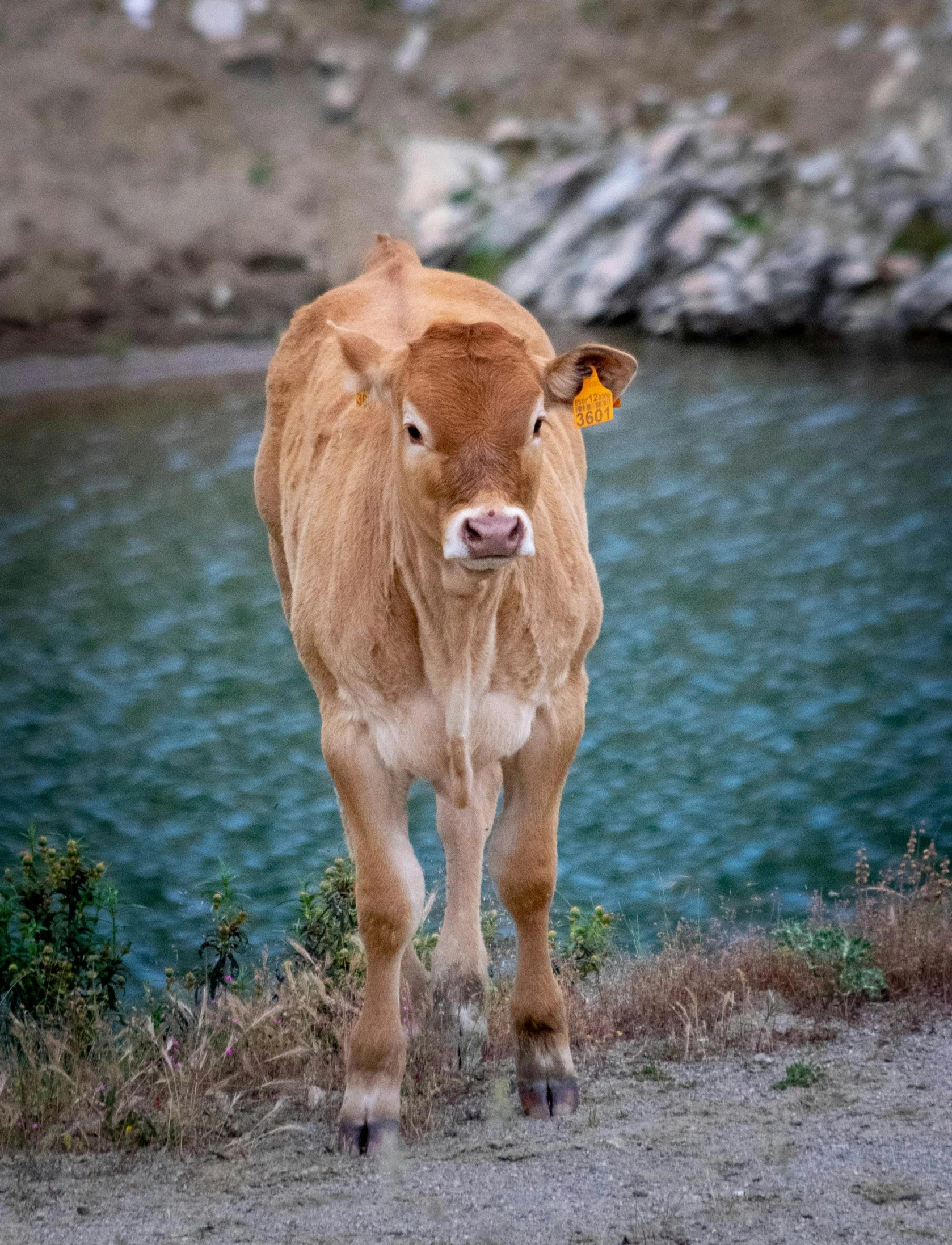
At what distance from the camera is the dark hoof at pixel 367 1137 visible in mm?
6141

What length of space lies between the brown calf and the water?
129 inches

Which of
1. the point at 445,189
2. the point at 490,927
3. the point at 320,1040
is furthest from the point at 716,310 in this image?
the point at 320,1040

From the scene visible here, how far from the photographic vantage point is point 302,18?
35.4 metres

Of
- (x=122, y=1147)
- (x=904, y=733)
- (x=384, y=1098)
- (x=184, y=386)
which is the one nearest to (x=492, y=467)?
(x=384, y=1098)

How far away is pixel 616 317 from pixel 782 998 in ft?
64.1

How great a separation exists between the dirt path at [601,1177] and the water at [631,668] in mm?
3150

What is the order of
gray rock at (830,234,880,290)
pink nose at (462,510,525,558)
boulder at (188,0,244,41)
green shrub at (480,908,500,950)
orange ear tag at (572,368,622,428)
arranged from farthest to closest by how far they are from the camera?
boulder at (188,0,244,41) < gray rock at (830,234,880,290) < green shrub at (480,908,500,950) < orange ear tag at (572,368,622,428) < pink nose at (462,510,525,558)

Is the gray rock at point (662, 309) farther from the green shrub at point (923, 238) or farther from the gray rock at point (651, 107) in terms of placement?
the gray rock at point (651, 107)

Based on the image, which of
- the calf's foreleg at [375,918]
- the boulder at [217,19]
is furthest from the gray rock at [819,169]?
the calf's foreleg at [375,918]

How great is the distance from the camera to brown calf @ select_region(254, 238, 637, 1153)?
5.52 meters

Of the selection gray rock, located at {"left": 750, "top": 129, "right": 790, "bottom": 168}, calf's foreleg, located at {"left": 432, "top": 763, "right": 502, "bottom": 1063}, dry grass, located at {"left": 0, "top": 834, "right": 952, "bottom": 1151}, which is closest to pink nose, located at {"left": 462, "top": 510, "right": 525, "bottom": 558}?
calf's foreleg, located at {"left": 432, "top": 763, "right": 502, "bottom": 1063}

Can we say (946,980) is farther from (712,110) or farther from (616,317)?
(712,110)

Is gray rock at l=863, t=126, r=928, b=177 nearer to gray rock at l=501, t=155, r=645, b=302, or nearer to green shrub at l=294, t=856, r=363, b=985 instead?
gray rock at l=501, t=155, r=645, b=302

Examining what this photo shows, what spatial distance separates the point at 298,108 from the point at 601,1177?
30.3 meters
